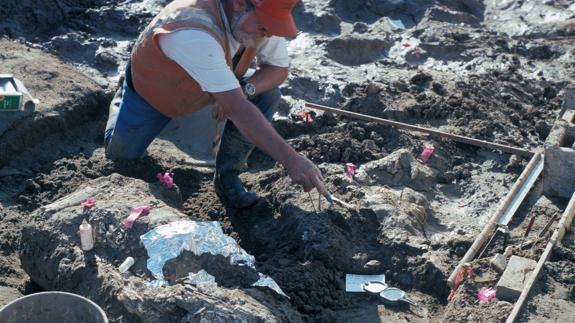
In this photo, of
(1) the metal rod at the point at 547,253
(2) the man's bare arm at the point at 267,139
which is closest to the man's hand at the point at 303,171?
(2) the man's bare arm at the point at 267,139

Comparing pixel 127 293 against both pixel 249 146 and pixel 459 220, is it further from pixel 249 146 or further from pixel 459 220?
pixel 459 220

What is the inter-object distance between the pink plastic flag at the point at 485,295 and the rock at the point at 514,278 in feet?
0.14

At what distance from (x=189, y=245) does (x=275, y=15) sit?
1279mm

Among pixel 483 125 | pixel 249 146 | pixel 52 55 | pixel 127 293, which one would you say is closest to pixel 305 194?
pixel 249 146

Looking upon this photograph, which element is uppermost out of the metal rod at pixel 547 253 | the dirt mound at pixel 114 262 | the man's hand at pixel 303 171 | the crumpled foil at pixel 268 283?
the man's hand at pixel 303 171

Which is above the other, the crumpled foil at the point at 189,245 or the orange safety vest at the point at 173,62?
the orange safety vest at the point at 173,62

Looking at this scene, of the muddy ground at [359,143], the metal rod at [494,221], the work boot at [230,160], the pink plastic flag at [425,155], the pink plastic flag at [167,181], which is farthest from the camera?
the pink plastic flag at [425,155]

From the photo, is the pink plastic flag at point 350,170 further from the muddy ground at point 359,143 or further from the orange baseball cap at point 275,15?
the orange baseball cap at point 275,15

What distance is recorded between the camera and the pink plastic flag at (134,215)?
4.08 m

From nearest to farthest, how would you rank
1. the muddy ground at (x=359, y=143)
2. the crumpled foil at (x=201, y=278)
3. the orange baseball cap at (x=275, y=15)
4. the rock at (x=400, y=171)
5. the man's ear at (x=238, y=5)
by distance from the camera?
the crumpled foil at (x=201, y=278), the orange baseball cap at (x=275, y=15), the man's ear at (x=238, y=5), the muddy ground at (x=359, y=143), the rock at (x=400, y=171)

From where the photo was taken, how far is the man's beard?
415 centimetres

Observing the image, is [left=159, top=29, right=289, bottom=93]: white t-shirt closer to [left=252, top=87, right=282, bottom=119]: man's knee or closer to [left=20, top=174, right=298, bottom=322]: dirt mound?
[left=20, top=174, right=298, bottom=322]: dirt mound

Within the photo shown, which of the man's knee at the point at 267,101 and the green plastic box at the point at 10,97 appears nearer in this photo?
the man's knee at the point at 267,101

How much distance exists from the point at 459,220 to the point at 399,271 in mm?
894
